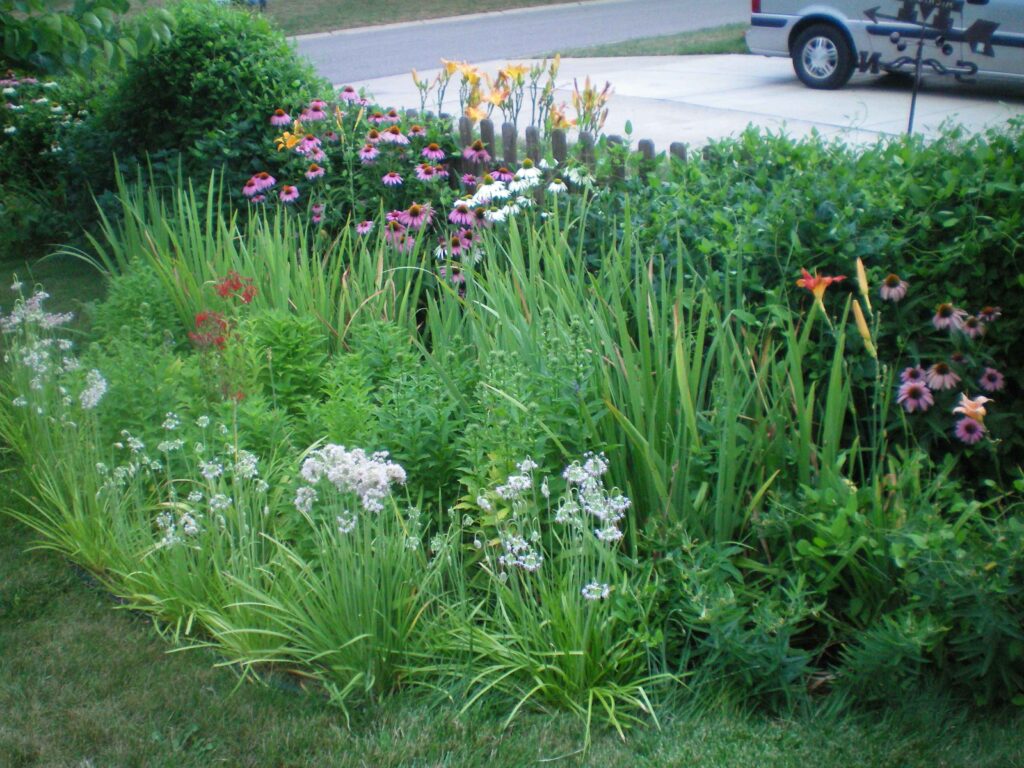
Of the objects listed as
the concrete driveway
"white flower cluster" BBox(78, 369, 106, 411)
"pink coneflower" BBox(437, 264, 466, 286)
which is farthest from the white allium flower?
the concrete driveway

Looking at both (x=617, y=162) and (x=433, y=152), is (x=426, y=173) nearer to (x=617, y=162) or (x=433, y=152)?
(x=433, y=152)

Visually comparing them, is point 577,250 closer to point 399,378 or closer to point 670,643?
point 399,378

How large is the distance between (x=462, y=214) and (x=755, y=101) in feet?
27.8

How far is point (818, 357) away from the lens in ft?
12.3

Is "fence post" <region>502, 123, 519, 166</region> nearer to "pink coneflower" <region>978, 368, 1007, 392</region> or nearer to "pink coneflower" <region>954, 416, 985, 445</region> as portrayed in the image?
"pink coneflower" <region>978, 368, 1007, 392</region>

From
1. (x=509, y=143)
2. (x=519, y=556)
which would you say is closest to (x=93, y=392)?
(x=519, y=556)

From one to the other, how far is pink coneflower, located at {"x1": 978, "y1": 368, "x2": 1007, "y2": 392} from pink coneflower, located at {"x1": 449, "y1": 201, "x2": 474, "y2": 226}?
2.61 meters

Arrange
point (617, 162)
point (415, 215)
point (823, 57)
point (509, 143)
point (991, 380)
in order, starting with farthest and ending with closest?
1. point (823, 57)
2. point (509, 143)
3. point (415, 215)
4. point (617, 162)
5. point (991, 380)

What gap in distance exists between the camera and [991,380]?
364cm

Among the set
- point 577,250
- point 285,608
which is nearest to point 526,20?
point 577,250

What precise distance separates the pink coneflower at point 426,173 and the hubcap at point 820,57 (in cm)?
858

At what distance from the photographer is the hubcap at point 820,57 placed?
1309cm

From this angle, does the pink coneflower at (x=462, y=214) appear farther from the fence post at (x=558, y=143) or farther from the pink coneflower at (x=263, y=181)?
the pink coneflower at (x=263, y=181)

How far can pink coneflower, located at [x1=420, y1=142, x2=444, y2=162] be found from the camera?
622cm
